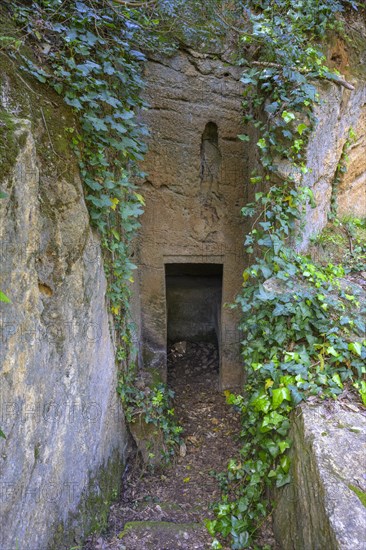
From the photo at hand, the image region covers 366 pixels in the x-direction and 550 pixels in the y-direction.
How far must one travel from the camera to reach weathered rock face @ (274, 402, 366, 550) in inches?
63.4

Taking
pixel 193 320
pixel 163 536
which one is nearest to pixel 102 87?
pixel 163 536

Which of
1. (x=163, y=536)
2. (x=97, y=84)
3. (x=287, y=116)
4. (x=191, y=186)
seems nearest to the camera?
(x=97, y=84)

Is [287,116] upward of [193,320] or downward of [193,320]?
upward

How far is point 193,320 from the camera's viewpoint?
5.79m

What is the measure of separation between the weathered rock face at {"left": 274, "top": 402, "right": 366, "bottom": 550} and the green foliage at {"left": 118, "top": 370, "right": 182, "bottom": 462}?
152 centimetres

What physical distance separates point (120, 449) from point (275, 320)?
2.06 meters

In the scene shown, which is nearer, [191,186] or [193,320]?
[191,186]

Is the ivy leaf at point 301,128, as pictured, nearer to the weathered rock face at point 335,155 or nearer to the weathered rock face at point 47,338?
the weathered rock face at point 335,155

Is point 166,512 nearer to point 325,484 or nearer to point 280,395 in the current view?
point 280,395

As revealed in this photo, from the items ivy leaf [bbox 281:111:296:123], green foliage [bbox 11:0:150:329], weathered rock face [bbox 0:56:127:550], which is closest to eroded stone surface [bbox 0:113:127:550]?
weathered rock face [bbox 0:56:127:550]

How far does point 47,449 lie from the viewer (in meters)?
2.09

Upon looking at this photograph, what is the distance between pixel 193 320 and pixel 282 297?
3.17 meters

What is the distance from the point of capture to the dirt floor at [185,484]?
8.75ft

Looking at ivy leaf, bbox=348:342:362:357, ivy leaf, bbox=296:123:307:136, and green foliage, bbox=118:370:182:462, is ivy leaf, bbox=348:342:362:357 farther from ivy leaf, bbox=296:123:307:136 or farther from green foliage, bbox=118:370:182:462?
green foliage, bbox=118:370:182:462
